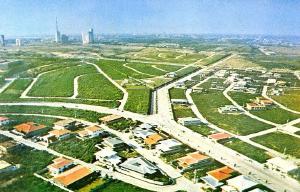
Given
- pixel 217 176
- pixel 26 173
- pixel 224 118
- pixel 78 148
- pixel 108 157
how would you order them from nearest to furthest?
1. pixel 217 176
2. pixel 26 173
3. pixel 108 157
4. pixel 78 148
5. pixel 224 118

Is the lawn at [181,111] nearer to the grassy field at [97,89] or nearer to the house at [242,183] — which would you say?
the grassy field at [97,89]

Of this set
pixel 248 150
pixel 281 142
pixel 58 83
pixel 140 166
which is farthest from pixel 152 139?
pixel 58 83

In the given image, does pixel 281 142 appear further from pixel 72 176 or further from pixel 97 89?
pixel 97 89

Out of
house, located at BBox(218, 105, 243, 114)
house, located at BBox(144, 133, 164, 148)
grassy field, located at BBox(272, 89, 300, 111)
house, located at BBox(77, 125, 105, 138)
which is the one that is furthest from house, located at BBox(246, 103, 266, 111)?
house, located at BBox(77, 125, 105, 138)

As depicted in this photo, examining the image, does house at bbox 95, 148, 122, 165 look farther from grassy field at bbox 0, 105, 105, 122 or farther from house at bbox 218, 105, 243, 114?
house at bbox 218, 105, 243, 114

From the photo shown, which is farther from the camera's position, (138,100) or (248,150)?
(138,100)

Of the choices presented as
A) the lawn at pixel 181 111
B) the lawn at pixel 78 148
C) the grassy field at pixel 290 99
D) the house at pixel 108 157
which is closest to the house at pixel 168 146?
the house at pixel 108 157

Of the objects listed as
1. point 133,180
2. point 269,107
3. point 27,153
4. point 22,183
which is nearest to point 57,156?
point 27,153
